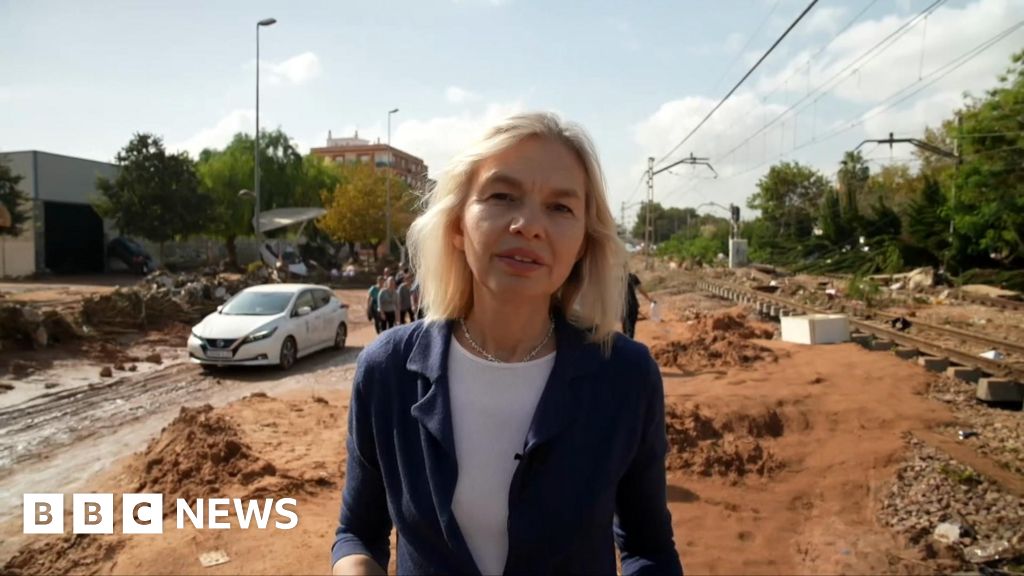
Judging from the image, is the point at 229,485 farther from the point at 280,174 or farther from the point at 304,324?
the point at 280,174

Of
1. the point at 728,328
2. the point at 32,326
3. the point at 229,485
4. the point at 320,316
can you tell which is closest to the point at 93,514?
the point at 229,485

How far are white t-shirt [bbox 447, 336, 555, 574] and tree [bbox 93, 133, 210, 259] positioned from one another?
111ft

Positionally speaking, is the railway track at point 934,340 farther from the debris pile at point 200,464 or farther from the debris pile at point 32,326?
the debris pile at point 32,326

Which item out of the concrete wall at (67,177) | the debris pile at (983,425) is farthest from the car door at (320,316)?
the concrete wall at (67,177)

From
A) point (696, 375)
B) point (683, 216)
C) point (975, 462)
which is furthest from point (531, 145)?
point (683, 216)

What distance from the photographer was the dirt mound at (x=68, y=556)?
453 cm

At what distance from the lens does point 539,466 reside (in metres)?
1.50

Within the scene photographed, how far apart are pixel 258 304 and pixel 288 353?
3.84 ft

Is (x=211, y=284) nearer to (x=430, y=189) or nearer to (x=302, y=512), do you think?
(x=302, y=512)

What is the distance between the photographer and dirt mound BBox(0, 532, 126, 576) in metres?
4.53

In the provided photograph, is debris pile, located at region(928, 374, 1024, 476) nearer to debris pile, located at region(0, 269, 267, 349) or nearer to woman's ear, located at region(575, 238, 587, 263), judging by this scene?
woman's ear, located at region(575, 238, 587, 263)

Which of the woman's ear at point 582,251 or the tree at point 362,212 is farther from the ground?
the tree at point 362,212

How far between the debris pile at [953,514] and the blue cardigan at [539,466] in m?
4.44

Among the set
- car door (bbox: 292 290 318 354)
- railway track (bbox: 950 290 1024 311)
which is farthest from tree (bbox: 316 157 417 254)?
railway track (bbox: 950 290 1024 311)
